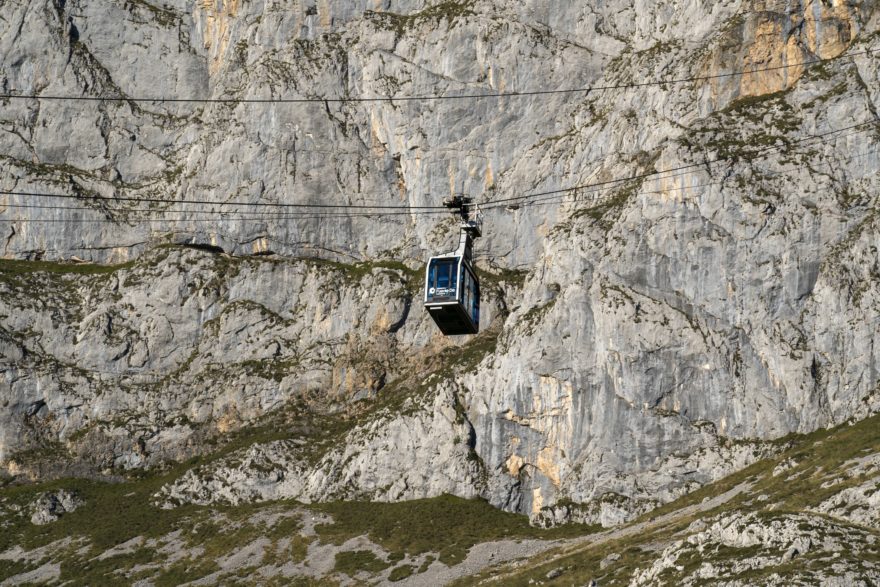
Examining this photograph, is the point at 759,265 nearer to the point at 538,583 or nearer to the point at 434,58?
the point at 538,583

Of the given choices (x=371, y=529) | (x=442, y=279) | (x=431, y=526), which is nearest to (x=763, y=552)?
(x=442, y=279)

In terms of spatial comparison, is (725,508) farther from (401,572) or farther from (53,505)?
(53,505)

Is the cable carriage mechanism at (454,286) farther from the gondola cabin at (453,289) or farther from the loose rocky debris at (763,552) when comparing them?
the loose rocky debris at (763,552)

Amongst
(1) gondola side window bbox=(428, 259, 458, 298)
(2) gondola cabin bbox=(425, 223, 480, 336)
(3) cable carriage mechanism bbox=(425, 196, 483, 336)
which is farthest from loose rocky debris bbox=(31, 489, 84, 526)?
(1) gondola side window bbox=(428, 259, 458, 298)

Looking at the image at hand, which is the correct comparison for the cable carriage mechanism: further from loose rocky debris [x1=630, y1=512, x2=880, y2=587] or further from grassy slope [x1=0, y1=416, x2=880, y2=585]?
grassy slope [x1=0, y1=416, x2=880, y2=585]

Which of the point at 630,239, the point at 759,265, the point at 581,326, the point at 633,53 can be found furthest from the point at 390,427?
the point at 633,53

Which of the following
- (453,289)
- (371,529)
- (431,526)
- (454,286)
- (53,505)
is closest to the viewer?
(453,289)

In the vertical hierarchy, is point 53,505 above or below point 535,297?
below
